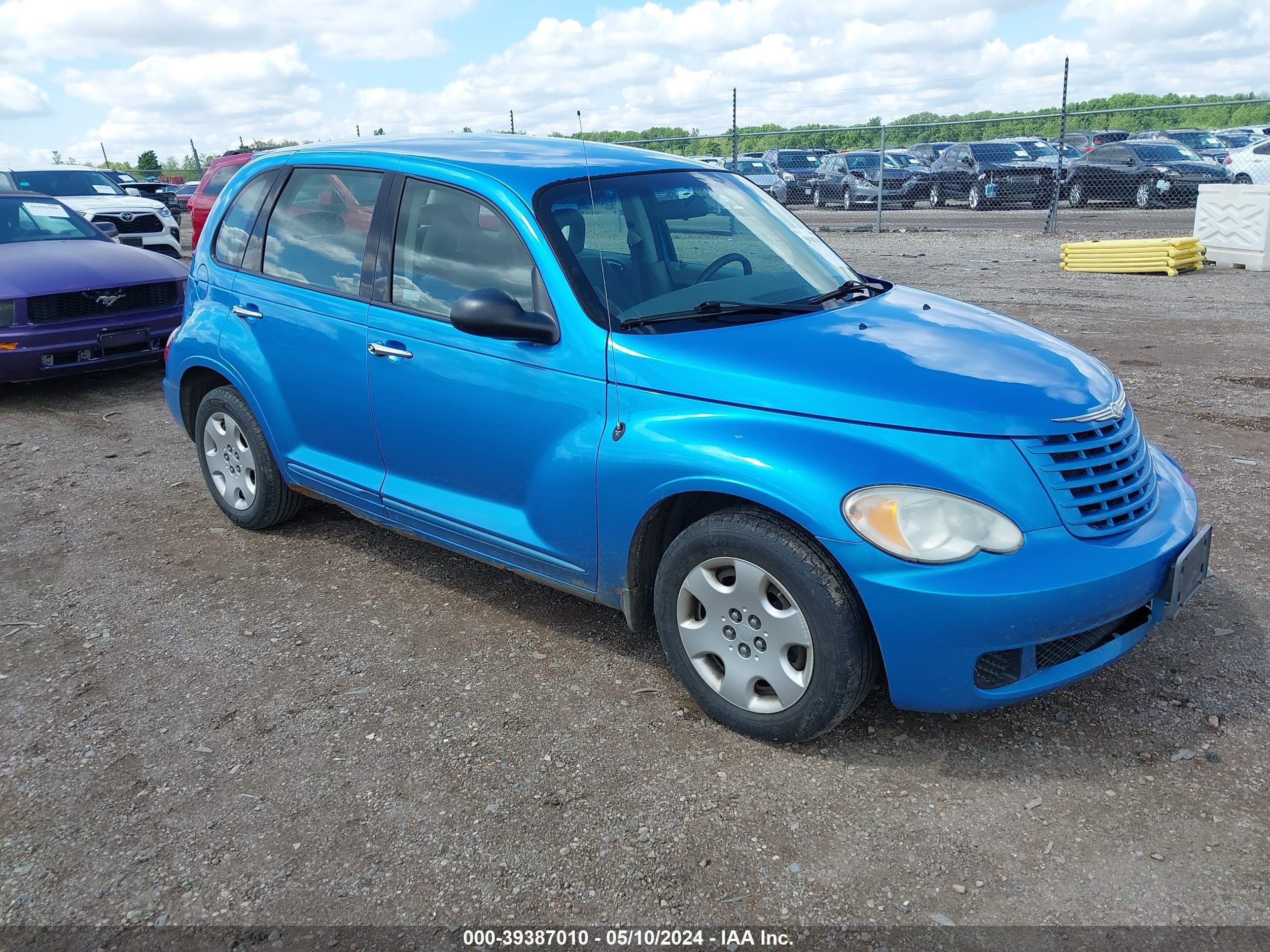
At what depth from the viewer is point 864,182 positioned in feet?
80.7

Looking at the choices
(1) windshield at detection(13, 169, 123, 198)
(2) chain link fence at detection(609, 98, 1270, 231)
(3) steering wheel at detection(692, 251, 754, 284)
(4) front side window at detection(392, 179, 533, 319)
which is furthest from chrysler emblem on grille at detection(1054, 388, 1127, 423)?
(1) windshield at detection(13, 169, 123, 198)

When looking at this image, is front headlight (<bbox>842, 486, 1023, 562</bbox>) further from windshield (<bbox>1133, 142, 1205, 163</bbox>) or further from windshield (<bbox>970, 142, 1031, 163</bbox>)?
windshield (<bbox>970, 142, 1031, 163</bbox>)

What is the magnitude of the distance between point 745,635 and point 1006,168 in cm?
2216

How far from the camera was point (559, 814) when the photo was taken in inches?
114

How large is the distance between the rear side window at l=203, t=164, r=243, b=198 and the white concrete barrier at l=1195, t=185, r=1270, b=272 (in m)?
14.3

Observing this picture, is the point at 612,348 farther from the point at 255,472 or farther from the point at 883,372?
the point at 255,472

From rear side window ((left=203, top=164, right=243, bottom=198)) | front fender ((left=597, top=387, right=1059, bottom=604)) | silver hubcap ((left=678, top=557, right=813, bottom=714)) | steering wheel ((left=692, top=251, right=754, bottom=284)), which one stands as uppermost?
rear side window ((left=203, top=164, right=243, bottom=198))

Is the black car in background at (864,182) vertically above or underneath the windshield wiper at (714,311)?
underneath

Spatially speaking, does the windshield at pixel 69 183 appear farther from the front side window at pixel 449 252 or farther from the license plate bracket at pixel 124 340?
the front side window at pixel 449 252

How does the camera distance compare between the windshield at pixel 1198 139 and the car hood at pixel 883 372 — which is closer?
the car hood at pixel 883 372

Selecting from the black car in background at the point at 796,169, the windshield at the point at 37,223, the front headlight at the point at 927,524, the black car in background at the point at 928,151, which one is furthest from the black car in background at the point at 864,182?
the front headlight at the point at 927,524

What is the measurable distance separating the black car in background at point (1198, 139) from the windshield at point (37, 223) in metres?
21.2

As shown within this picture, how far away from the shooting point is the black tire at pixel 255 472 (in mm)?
4730

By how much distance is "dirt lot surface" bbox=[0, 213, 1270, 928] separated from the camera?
2.57m
